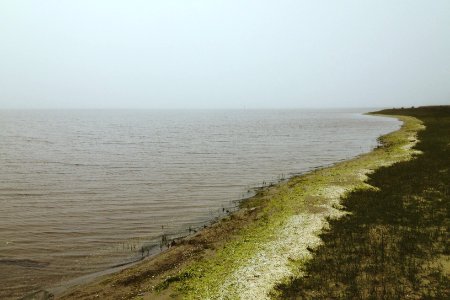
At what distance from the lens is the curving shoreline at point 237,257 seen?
13352 mm

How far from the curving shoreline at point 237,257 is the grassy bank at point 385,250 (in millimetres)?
1004

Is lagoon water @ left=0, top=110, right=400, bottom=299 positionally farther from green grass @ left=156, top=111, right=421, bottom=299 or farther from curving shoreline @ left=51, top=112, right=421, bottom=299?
green grass @ left=156, top=111, right=421, bottom=299

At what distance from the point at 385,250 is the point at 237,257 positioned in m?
6.85

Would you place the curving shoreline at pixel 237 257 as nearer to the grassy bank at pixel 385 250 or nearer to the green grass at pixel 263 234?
the green grass at pixel 263 234

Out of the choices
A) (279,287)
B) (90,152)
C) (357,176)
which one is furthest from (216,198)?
(90,152)

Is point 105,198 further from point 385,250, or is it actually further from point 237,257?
point 385,250

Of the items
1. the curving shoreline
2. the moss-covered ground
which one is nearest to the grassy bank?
the moss-covered ground

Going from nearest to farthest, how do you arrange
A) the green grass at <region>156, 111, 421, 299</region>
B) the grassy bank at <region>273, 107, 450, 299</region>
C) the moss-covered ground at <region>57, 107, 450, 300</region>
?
the grassy bank at <region>273, 107, 450, 299</region> → the moss-covered ground at <region>57, 107, 450, 300</region> → the green grass at <region>156, 111, 421, 299</region>

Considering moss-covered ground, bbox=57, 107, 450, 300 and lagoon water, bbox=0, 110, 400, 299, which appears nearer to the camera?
moss-covered ground, bbox=57, 107, 450, 300

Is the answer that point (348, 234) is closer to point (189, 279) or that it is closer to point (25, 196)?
point (189, 279)

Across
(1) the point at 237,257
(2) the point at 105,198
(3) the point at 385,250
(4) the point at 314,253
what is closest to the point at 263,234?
(1) the point at 237,257

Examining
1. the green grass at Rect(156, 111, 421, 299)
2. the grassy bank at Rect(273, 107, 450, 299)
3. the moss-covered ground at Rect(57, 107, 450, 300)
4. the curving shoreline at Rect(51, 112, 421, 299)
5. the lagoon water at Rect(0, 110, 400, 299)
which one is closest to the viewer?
the grassy bank at Rect(273, 107, 450, 299)

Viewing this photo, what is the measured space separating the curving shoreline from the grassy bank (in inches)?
39.5

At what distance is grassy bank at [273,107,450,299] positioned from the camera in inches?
483
